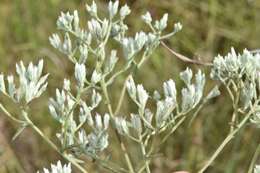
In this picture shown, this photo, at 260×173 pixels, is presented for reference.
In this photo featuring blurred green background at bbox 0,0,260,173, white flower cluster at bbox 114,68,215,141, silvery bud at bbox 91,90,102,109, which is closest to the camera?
white flower cluster at bbox 114,68,215,141

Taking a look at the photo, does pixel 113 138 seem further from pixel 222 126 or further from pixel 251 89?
pixel 251 89

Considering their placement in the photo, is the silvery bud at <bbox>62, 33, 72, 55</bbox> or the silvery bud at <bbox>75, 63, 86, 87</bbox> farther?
the silvery bud at <bbox>62, 33, 72, 55</bbox>

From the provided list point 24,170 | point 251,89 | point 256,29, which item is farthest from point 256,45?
point 251,89

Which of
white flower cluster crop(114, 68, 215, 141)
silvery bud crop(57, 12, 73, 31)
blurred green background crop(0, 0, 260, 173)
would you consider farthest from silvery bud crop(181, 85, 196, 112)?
blurred green background crop(0, 0, 260, 173)

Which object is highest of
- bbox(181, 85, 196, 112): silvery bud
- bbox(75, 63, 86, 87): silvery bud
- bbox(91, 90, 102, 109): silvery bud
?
bbox(75, 63, 86, 87): silvery bud

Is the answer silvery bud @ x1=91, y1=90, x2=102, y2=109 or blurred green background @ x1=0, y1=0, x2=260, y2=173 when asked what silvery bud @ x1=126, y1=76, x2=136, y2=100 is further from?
blurred green background @ x1=0, y1=0, x2=260, y2=173

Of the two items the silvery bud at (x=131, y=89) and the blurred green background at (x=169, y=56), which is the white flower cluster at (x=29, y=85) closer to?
the silvery bud at (x=131, y=89)

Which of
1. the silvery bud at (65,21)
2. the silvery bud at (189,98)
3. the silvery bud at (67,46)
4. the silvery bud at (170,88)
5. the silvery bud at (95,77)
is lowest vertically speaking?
the silvery bud at (189,98)

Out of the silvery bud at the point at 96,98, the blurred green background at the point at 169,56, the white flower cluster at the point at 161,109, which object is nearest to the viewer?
the white flower cluster at the point at 161,109

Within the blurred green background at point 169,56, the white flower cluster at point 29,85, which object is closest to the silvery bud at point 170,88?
the white flower cluster at point 29,85
